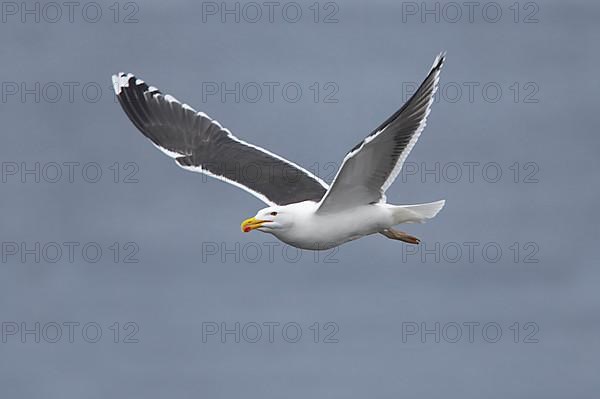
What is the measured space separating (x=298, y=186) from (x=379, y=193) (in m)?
1.33

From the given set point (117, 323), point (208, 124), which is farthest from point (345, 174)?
point (117, 323)

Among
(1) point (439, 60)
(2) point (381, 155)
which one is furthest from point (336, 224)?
(1) point (439, 60)

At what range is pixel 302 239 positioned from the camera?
945 centimetres

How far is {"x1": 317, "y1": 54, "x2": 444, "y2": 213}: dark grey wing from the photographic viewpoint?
8.46m

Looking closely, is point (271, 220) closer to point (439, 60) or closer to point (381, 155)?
point (381, 155)

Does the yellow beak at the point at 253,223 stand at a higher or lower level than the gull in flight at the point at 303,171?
lower

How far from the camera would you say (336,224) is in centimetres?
941

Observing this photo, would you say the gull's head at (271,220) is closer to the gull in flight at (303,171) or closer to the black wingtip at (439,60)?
the gull in flight at (303,171)

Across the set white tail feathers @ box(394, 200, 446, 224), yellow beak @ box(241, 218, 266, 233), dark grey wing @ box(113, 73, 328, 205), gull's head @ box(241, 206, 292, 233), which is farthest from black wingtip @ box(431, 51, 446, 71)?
dark grey wing @ box(113, 73, 328, 205)

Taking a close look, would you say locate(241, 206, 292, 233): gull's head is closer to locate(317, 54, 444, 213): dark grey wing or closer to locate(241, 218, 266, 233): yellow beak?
locate(241, 218, 266, 233): yellow beak

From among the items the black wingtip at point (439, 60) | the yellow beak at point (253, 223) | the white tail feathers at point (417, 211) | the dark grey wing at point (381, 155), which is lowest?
the yellow beak at point (253, 223)

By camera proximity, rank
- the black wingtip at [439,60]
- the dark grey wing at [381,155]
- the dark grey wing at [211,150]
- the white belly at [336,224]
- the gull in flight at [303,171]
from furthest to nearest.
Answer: the dark grey wing at [211,150]
the white belly at [336,224]
the gull in flight at [303,171]
the dark grey wing at [381,155]
the black wingtip at [439,60]

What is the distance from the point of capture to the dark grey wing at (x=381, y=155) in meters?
8.46

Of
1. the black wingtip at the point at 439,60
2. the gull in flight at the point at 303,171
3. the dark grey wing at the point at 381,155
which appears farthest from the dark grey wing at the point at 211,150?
the black wingtip at the point at 439,60
